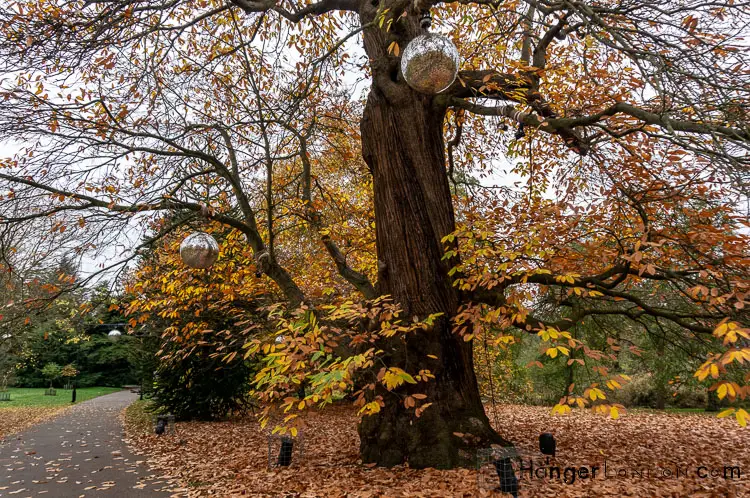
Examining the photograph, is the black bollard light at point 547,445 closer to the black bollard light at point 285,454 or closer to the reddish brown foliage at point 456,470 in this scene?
the reddish brown foliage at point 456,470

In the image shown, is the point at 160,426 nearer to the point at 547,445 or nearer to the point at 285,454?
the point at 285,454

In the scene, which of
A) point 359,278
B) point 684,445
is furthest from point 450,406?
point 684,445

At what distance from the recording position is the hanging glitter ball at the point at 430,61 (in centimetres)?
323

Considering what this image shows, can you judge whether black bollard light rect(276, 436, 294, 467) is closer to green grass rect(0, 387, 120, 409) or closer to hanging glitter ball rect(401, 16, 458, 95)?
hanging glitter ball rect(401, 16, 458, 95)

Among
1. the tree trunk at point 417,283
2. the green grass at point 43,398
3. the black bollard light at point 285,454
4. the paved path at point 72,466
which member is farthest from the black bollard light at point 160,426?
the green grass at point 43,398

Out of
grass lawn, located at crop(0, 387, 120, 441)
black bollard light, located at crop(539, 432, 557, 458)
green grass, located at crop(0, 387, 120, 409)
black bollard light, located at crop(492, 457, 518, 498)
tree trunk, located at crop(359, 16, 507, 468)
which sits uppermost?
tree trunk, located at crop(359, 16, 507, 468)

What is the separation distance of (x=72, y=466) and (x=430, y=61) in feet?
27.3

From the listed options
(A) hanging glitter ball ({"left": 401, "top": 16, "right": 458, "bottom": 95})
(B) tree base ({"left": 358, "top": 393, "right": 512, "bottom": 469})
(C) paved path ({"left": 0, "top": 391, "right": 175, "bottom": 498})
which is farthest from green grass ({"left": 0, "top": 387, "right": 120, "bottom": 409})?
(A) hanging glitter ball ({"left": 401, "top": 16, "right": 458, "bottom": 95})

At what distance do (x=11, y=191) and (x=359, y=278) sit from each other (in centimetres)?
486

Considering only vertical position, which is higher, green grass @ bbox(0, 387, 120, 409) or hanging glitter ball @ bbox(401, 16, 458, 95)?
hanging glitter ball @ bbox(401, 16, 458, 95)

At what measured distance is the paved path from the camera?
224 inches

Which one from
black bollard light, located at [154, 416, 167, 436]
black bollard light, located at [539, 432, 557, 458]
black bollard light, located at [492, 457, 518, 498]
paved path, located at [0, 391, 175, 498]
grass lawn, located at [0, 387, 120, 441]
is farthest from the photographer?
grass lawn, located at [0, 387, 120, 441]

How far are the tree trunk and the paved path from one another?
10.4 ft

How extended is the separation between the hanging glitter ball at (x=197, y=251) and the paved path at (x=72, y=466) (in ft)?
9.85
